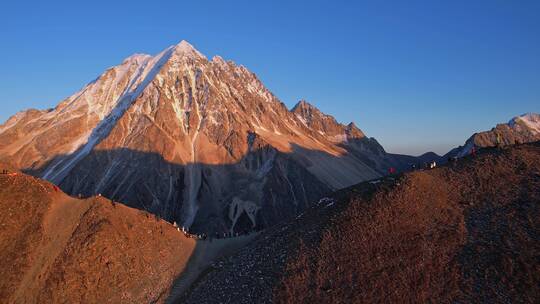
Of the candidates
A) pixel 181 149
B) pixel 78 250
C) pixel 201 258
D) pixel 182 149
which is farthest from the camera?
pixel 182 149

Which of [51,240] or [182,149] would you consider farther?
[182,149]

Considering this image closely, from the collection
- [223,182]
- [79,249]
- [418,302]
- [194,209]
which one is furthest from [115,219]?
[223,182]

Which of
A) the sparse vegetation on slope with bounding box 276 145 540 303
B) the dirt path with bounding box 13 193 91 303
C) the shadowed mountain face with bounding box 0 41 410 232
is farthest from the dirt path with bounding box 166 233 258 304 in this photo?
the shadowed mountain face with bounding box 0 41 410 232

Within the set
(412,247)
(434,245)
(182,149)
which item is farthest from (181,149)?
(434,245)

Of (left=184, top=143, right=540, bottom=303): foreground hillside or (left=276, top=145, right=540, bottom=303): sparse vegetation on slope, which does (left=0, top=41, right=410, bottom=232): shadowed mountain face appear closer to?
(left=184, top=143, right=540, bottom=303): foreground hillside

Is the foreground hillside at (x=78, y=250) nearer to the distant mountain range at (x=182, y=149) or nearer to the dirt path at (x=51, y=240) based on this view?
the dirt path at (x=51, y=240)

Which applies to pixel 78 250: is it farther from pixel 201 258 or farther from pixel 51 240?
pixel 201 258

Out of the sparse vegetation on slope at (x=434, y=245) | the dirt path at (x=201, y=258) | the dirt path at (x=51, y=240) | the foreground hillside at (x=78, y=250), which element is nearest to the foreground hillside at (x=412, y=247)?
the sparse vegetation on slope at (x=434, y=245)
